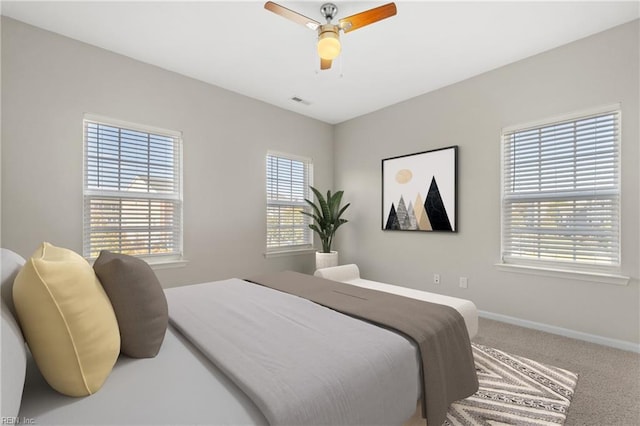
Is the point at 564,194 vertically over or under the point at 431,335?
over

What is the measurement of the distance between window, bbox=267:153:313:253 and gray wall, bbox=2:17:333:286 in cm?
16

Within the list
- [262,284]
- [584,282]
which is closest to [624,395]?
[584,282]

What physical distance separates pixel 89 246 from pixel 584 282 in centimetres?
463

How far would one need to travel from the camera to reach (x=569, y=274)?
2752mm

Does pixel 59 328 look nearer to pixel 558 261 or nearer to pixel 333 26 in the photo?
pixel 333 26

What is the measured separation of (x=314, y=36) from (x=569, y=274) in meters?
3.23

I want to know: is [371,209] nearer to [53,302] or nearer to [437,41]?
[437,41]

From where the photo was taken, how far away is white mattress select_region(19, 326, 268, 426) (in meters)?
0.79

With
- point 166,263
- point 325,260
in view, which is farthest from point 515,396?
point 166,263

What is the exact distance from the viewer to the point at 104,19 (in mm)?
2432

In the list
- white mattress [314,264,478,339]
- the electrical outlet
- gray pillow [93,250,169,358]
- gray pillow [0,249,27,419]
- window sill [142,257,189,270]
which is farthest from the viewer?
the electrical outlet

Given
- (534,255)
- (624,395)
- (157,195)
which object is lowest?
(624,395)

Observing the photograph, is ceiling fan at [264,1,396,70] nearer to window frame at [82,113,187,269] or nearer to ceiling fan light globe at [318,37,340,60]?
ceiling fan light globe at [318,37,340,60]

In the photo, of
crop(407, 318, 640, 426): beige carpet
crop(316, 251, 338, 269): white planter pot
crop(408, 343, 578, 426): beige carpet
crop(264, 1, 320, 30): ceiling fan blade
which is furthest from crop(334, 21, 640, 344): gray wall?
crop(264, 1, 320, 30): ceiling fan blade
